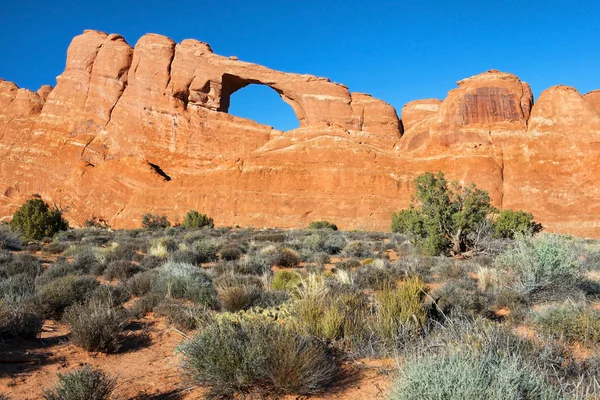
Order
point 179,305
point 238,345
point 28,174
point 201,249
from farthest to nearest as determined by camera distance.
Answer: point 28,174
point 201,249
point 179,305
point 238,345

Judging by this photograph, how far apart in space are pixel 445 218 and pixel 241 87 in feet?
139

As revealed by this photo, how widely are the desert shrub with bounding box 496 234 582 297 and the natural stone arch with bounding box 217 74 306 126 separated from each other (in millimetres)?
43182

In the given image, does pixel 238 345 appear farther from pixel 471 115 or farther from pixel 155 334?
pixel 471 115

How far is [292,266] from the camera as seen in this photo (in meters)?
11.7

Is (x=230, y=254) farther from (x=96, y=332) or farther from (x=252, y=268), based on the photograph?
(x=96, y=332)

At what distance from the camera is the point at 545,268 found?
23.2 feet

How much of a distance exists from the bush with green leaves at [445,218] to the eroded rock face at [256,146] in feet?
84.7

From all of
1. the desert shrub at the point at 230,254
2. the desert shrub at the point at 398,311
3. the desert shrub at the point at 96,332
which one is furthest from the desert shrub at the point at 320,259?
the desert shrub at the point at 96,332

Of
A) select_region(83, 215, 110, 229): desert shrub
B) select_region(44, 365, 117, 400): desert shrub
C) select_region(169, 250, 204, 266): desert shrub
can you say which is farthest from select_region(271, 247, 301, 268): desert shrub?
select_region(83, 215, 110, 229): desert shrub

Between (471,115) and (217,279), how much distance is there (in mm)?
42096

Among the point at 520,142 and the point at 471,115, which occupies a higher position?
the point at 471,115

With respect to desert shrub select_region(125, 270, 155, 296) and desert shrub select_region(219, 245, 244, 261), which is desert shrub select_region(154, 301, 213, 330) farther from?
desert shrub select_region(219, 245, 244, 261)

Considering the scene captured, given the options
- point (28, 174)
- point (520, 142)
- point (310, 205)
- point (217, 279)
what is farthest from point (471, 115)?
point (28, 174)

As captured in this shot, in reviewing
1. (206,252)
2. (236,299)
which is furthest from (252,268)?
(236,299)
